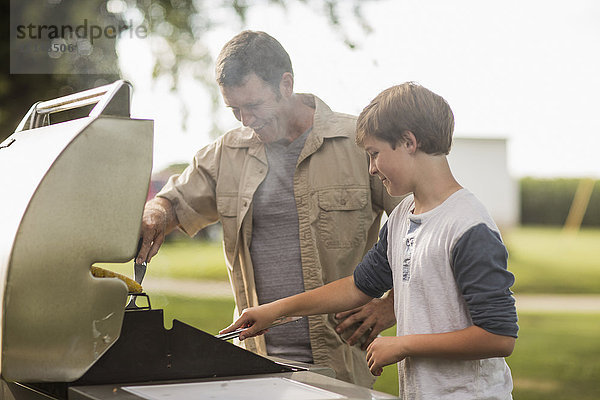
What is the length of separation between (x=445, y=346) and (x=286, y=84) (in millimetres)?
1008

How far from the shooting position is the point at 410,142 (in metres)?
1.77

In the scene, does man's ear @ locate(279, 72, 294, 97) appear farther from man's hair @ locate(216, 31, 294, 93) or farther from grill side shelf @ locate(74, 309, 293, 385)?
grill side shelf @ locate(74, 309, 293, 385)

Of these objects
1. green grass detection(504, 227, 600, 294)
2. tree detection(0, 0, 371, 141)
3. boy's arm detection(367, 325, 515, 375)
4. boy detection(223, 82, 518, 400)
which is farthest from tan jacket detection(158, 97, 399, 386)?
green grass detection(504, 227, 600, 294)

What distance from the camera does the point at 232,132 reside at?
8.19ft

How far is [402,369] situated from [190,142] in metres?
4.82

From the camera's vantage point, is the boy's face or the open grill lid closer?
the open grill lid

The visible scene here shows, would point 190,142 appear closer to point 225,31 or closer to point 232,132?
point 225,31

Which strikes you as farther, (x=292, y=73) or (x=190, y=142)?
(x=190, y=142)

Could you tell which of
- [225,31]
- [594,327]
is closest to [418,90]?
[225,31]

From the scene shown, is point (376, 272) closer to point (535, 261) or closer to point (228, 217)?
point (228, 217)

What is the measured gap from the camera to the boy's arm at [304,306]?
6.40 feet

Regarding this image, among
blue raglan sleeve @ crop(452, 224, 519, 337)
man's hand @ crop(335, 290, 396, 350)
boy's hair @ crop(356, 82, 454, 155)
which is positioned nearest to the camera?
blue raglan sleeve @ crop(452, 224, 519, 337)

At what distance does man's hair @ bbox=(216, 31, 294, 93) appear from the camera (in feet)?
7.32

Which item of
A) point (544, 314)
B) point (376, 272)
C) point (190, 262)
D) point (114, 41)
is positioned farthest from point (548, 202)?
point (376, 272)
